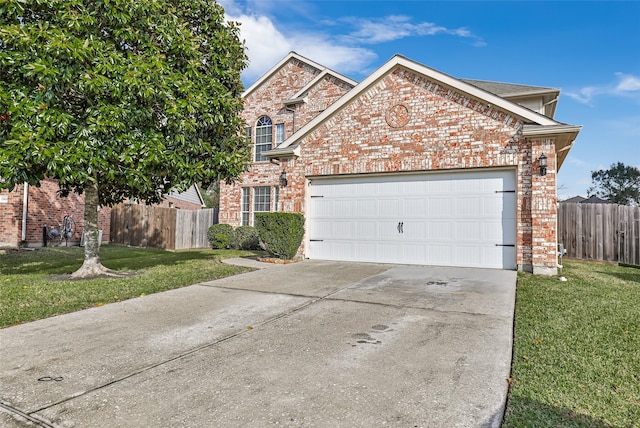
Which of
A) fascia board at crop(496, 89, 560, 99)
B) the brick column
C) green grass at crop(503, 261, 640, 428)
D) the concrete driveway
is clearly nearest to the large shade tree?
the concrete driveway

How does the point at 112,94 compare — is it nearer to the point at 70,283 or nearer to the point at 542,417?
the point at 70,283

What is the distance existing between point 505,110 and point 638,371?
6956mm

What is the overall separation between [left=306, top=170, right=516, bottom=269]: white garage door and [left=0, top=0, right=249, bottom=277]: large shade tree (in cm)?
366

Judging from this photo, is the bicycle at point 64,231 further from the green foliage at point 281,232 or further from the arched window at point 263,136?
the green foliage at point 281,232

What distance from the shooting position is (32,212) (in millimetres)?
15031

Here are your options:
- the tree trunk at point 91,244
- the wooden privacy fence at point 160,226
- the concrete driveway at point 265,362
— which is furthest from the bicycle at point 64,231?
the concrete driveway at point 265,362

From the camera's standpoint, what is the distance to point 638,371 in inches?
130

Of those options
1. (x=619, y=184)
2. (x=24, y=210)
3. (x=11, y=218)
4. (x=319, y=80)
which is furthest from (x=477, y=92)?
(x=619, y=184)

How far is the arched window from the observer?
17453 mm

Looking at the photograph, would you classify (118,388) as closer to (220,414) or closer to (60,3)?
(220,414)

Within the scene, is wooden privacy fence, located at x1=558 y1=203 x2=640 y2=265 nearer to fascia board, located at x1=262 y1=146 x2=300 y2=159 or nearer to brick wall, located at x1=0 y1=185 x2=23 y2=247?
fascia board, located at x1=262 y1=146 x2=300 y2=159

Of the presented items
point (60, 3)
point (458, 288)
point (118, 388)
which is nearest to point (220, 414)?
point (118, 388)

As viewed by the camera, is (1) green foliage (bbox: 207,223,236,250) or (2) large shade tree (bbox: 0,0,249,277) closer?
(2) large shade tree (bbox: 0,0,249,277)

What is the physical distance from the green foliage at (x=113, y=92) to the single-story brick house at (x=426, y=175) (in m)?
3.52
